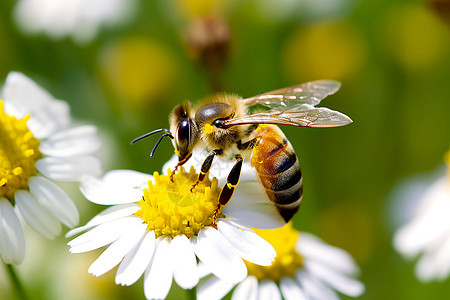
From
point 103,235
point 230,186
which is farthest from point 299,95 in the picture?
point 103,235

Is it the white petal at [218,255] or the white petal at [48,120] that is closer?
the white petal at [218,255]

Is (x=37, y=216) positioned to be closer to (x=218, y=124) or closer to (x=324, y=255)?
(x=218, y=124)

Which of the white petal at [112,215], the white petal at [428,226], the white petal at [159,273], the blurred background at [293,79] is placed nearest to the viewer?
the white petal at [159,273]

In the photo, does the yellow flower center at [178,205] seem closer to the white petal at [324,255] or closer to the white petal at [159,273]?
the white petal at [159,273]

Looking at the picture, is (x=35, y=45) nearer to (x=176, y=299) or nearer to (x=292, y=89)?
(x=176, y=299)

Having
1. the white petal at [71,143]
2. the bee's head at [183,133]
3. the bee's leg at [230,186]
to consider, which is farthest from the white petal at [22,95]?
the bee's leg at [230,186]

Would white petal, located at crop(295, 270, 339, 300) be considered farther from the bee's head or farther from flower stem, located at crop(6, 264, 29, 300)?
flower stem, located at crop(6, 264, 29, 300)

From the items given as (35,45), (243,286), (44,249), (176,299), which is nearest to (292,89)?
(243,286)

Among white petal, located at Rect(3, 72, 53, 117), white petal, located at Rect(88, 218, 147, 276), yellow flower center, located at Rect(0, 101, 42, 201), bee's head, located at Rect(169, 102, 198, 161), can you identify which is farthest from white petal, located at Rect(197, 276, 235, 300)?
white petal, located at Rect(3, 72, 53, 117)
